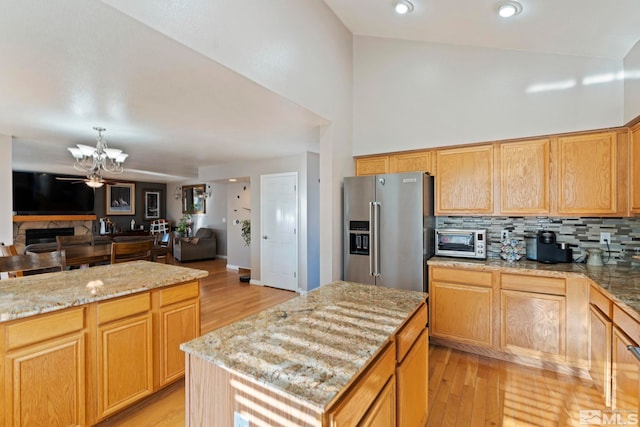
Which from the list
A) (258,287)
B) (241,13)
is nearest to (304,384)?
(241,13)

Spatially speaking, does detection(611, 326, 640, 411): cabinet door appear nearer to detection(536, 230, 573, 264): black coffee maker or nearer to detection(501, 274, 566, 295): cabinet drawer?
detection(501, 274, 566, 295): cabinet drawer

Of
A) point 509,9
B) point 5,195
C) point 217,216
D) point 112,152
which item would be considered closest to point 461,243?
point 509,9

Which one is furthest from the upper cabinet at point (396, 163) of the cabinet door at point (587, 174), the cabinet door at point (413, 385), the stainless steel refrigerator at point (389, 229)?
the cabinet door at point (413, 385)

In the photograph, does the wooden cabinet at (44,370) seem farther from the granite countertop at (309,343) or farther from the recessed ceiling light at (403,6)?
the recessed ceiling light at (403,6)

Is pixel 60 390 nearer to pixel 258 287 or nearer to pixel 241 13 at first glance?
pixel 241 13

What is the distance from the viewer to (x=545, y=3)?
2062mm

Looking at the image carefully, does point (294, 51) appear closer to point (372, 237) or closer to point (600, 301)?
point (372, 237)

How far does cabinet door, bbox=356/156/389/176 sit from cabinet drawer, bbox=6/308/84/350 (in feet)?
9.88

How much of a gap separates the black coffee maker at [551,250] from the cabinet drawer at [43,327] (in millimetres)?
3698

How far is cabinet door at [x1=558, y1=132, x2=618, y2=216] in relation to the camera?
2496 mm

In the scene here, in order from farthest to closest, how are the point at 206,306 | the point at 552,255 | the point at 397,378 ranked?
1. the point at 206,306
2. the point at 552,255
3. the point at 397,378

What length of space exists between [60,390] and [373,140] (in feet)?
11.4

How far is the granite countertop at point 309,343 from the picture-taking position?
896mm

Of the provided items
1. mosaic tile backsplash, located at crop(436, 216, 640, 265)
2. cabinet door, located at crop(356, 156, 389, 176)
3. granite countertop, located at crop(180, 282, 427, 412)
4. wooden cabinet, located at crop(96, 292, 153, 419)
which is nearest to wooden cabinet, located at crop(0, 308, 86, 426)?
wooden cabinet, located at crop(96, 292, 153, 419)
